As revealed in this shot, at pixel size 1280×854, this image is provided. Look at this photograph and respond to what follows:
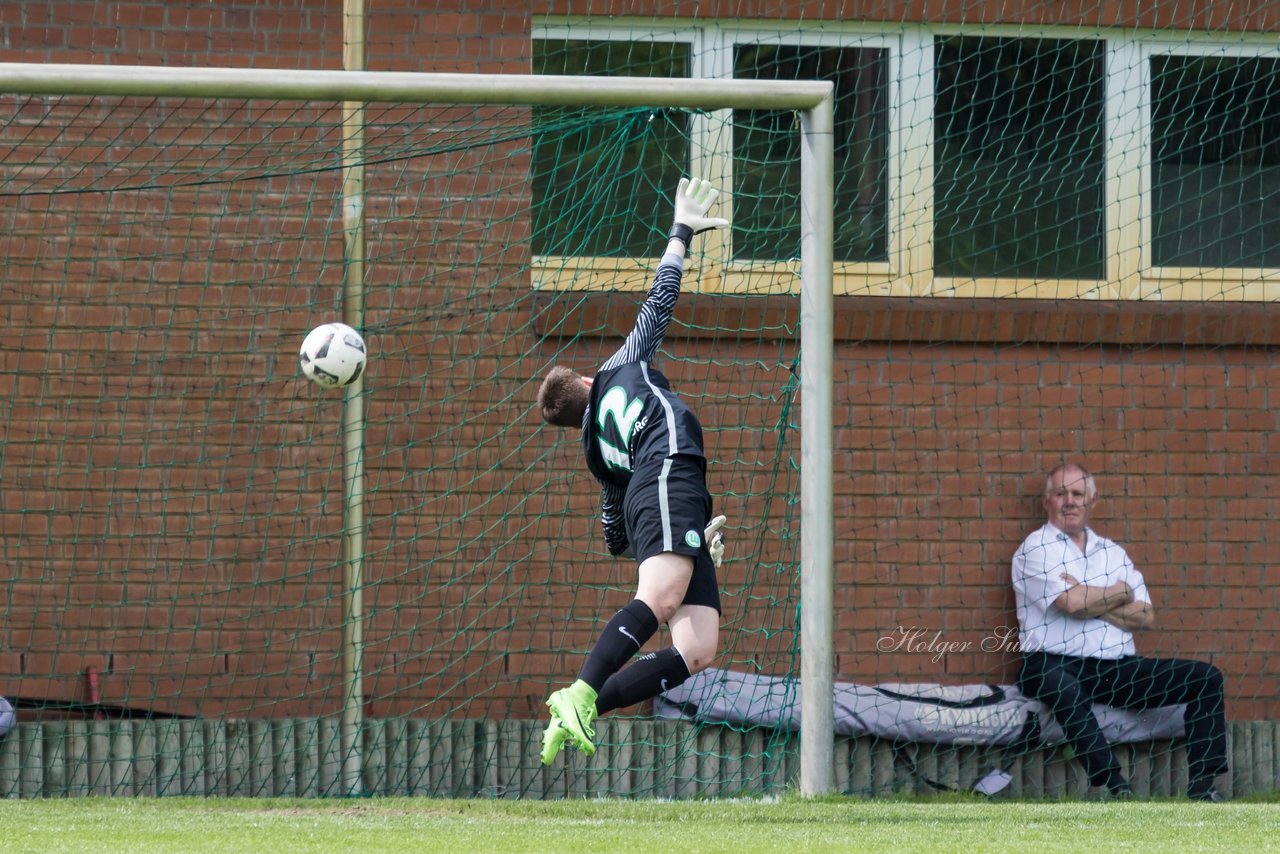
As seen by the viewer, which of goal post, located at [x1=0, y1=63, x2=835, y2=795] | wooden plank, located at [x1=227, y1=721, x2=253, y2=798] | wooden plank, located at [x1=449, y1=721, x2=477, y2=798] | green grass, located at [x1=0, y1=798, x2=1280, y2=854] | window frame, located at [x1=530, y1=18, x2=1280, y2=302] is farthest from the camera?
window frame, located at [x1=530, y1=18, x2=1280, y2=302]

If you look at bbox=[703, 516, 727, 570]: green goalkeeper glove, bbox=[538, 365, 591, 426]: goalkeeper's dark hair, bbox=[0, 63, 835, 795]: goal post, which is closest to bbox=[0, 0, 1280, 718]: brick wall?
bbox=[0, 63, 835, 795]: goal post

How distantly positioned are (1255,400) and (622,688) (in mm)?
4460

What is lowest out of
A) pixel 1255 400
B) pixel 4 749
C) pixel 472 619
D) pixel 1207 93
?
pixel 4 749

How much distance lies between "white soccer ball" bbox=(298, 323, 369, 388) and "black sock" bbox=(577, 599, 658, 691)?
1.72 metres

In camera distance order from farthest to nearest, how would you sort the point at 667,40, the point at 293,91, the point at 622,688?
the point at 667,40 → the point at 293,91 → the point at 622,688

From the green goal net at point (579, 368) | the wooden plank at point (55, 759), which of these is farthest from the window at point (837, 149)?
the wooden plank at point (55, 759)

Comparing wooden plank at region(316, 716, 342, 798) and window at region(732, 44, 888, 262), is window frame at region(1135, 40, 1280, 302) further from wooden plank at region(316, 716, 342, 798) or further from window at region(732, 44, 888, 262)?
wooden plank at region(316, 716, 342, 798)

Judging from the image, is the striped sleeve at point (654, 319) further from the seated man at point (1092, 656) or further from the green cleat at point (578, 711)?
the seated man at point (1092, 656)

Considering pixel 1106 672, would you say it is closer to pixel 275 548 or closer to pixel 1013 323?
pixel 1013 323

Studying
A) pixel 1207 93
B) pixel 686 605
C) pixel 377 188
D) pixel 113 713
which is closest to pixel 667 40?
pixel 377 188

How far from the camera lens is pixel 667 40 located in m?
7.91

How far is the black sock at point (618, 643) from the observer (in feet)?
16.4

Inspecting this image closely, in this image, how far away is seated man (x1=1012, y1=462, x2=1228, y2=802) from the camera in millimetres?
7340

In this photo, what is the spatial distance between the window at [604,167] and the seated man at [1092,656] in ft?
8.17
